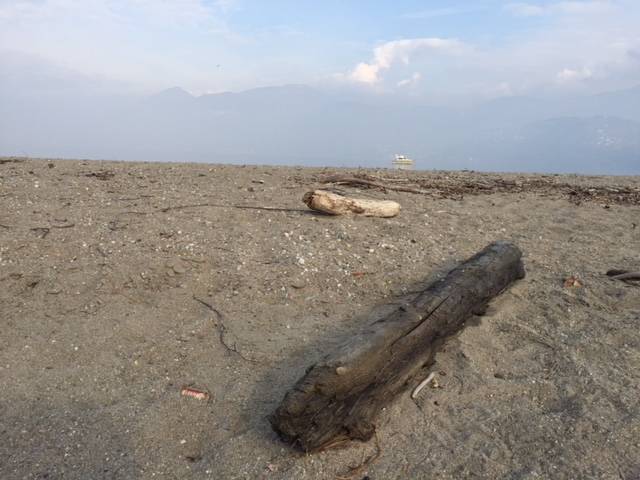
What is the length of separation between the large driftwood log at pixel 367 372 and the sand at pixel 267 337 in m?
0.13

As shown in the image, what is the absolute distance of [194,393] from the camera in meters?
3.79

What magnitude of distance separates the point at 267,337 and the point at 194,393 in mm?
964

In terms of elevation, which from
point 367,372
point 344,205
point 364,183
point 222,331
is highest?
point 364,183

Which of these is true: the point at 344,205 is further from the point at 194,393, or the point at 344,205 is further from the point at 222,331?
the point at 194,393

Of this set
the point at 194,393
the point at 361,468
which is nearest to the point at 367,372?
the point at 361,468

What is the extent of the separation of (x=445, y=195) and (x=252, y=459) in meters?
8.07

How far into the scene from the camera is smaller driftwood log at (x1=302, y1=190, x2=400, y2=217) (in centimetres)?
745

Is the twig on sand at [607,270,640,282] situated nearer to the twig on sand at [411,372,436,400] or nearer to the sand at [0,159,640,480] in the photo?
the sand at [0,159,640,480]

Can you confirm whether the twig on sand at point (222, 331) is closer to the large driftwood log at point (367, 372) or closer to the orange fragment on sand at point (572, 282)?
the large driftwood log at point (367, 372)

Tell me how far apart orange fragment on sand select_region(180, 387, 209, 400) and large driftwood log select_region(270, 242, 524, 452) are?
0.84m

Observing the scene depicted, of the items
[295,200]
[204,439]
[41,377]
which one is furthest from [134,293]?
[295,200]

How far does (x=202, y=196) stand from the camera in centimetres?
862

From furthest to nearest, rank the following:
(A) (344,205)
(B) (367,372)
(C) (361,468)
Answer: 1. (A) (344,205)
2. (B) (367,372)
3. (C) (361,468)

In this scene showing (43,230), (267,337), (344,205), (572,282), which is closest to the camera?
(267,337)
